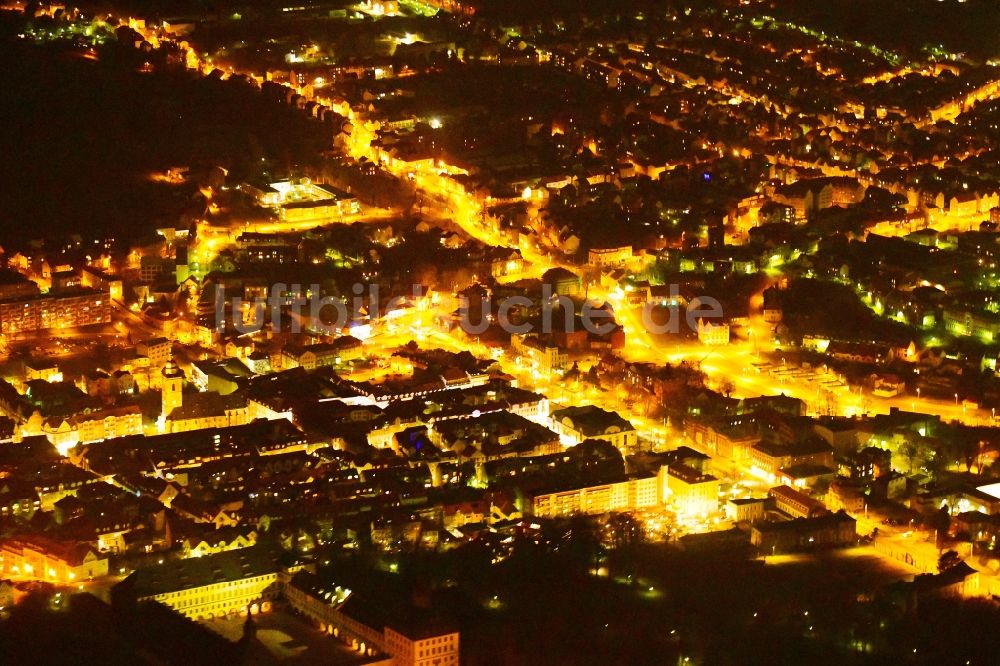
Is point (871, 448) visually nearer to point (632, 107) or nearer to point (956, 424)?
point (956, 424)

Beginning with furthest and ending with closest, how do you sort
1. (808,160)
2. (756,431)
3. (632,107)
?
(632,107)
(808,160)
(756,431)

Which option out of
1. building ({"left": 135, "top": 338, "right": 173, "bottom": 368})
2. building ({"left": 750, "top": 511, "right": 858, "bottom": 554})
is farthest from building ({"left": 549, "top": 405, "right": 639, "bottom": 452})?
building ({"left": 135, "top": 338, "right": 173, "bottom": 368})

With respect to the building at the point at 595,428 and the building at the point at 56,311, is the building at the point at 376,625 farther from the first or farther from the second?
the building at the point at 56,311

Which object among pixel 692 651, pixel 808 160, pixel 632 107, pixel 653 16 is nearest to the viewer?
pixel 692 651

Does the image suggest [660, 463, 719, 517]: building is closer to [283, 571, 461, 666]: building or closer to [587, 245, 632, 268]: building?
[283, 571, 461, 666]: building

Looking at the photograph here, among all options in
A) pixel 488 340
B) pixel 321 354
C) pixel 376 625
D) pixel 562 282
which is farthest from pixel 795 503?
pixel 562 282

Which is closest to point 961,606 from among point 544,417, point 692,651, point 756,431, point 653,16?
point 692,651

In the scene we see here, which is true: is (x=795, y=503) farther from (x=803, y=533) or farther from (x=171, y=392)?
(x=171, y=392)
